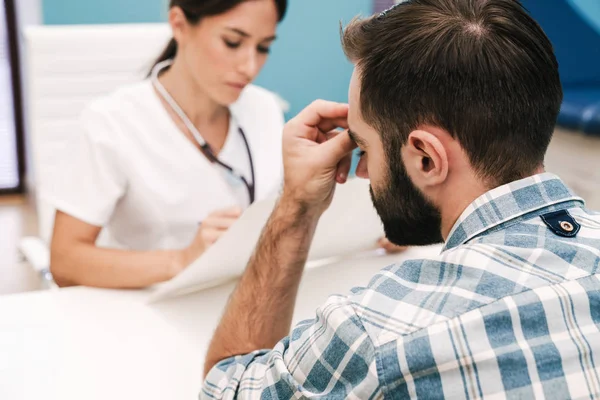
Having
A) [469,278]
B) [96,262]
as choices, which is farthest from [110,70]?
[469,278]

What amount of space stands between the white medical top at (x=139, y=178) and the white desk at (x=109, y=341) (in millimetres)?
279

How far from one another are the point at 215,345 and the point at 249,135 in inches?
29.9

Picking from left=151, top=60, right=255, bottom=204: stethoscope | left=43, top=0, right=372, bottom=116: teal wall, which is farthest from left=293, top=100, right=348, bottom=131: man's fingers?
left=43, top=0, right=372, bottom=116: teal wall

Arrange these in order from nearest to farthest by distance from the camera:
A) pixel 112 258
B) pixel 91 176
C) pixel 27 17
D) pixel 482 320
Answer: pixel 482 320
pixel 112 258
pixel 91 176
pixel 27 17

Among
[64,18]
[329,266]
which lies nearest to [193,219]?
[329,266]

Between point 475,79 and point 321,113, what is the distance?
0.38 metres

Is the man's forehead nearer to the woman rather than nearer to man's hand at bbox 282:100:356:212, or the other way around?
man's hand at bbox 282:100:356:212

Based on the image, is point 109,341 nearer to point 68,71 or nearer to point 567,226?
point 567,226

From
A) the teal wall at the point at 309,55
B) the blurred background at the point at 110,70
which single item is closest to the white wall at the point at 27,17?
the blurred background at the point at 110,70

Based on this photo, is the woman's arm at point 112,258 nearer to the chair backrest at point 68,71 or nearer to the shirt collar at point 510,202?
the chair backrest at point 68,71

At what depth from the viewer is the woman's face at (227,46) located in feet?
4.64

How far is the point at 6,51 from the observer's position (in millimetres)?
3109

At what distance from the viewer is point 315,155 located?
100 centimetres

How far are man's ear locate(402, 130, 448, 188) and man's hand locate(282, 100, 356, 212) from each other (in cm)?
22
